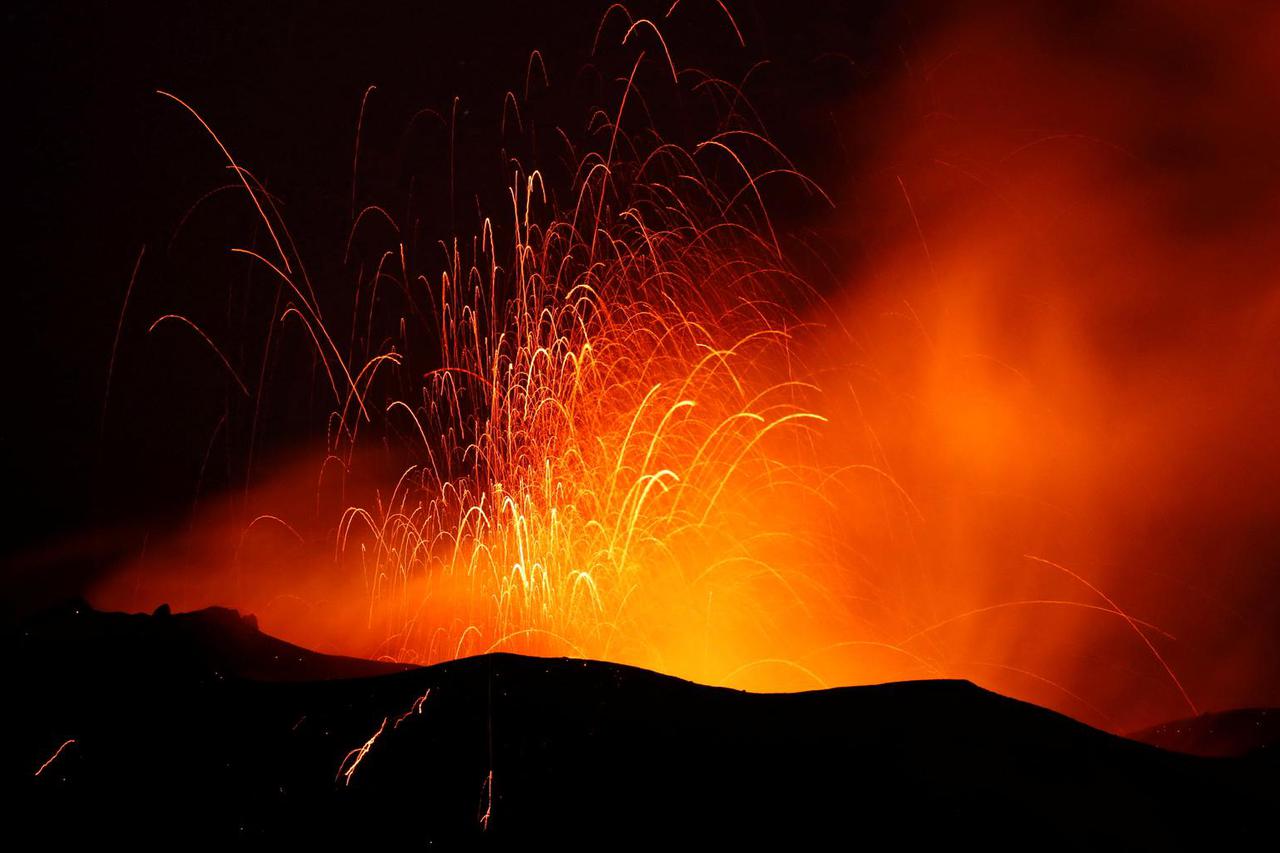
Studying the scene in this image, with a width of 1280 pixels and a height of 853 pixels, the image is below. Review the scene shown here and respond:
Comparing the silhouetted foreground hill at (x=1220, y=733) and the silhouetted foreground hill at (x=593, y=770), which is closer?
the silhouetted foreground hill at (x=593, y=770)

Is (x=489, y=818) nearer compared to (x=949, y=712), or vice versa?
(x=489, y=818)

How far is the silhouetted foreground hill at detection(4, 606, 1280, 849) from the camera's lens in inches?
422

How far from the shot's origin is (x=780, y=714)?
13008 millimetres

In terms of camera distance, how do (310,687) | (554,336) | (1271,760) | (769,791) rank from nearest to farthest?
(769,791)
(310,687)
(1271,760)
(554,336)

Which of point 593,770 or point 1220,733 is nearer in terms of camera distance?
point 593,770

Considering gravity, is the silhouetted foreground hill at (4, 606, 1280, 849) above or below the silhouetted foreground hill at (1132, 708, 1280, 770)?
above

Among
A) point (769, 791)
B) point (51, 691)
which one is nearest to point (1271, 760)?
point (769, 791)

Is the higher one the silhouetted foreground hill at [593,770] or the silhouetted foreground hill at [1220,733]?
the silhouetted foreground hill at [593,770]

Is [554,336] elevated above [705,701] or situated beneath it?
elevated above

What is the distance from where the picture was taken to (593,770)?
37.3 ft

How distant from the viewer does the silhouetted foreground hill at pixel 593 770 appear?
10.7 meters

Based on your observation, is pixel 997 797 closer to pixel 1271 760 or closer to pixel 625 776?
pixel 625 776

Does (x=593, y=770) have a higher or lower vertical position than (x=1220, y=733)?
higher

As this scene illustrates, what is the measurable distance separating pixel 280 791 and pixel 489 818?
2760mm
